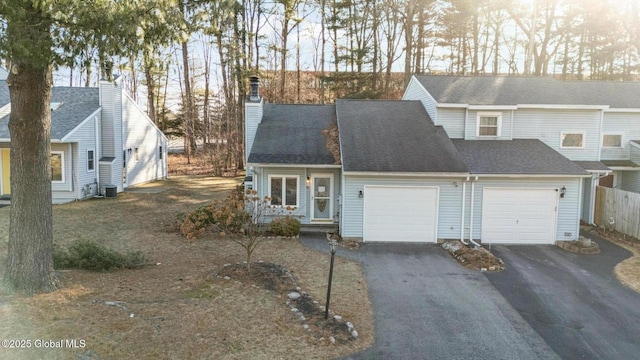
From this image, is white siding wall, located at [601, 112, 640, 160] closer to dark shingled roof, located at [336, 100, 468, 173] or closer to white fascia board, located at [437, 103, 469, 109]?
white fascia board, located at [437, 103, 469, 109]

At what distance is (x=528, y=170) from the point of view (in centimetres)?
1278

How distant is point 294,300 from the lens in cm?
762

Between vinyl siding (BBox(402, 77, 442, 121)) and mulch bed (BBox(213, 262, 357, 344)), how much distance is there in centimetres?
926

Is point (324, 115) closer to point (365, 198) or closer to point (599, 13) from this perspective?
point (365, 198)

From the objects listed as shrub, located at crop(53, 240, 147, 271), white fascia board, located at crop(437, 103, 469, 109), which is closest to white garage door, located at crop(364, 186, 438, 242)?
white fascia board, located at crop(437, 103, 469, 109)

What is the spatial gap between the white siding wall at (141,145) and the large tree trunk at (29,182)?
15.4 metres

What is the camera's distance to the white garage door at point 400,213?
1284 centimetres

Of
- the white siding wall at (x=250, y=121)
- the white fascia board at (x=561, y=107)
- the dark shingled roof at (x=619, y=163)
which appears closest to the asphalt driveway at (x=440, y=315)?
the white siding wall at (x=250, y=121)

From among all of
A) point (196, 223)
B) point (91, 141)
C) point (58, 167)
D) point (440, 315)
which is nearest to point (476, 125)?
point (440, 315)

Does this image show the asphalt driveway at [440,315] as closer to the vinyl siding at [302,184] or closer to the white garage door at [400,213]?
the white garage door at [400,213]

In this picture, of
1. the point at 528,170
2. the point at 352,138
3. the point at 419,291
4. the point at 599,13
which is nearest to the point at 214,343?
the point at 419,291

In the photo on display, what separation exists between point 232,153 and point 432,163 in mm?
20070

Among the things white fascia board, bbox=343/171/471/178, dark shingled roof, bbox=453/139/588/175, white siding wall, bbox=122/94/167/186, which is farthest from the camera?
white siding wall, bbox=122/94/167/186

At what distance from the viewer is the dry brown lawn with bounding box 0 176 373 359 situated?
555 cm
